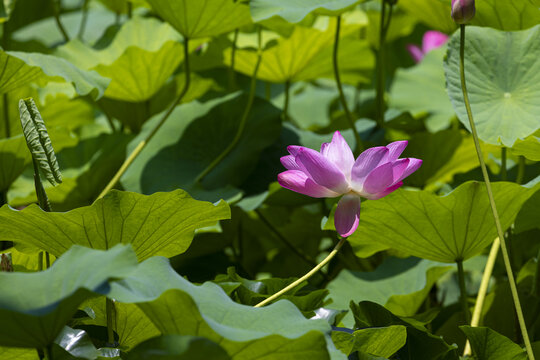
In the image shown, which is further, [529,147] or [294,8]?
[294,8]

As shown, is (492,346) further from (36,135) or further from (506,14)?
(506,14)

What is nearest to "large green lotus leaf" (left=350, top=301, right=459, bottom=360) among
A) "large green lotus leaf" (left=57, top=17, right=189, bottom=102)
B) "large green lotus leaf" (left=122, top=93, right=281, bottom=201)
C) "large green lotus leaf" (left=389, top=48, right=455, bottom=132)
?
"large green lotus leaf" (left=122, top=93, right=281, bottom=201)

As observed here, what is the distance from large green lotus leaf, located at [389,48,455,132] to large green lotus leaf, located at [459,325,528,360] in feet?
2.89

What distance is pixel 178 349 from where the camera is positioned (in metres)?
0.54

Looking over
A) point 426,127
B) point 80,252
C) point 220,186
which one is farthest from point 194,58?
point 80,252

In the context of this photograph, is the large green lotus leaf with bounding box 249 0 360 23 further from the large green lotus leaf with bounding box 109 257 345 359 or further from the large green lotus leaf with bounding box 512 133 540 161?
the large green lotus leaf with bounding box 109 257 345 359

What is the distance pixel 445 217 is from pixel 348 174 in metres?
0.19

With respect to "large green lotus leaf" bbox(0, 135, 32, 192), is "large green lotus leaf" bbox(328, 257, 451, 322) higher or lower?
lower

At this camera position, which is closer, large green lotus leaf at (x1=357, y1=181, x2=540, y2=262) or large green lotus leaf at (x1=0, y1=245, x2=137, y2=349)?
large green lotus leaf at (x1=0, y1=245, x2=137, y2=349)

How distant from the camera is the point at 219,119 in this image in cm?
142

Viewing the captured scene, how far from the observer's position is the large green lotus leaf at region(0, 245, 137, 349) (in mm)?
513

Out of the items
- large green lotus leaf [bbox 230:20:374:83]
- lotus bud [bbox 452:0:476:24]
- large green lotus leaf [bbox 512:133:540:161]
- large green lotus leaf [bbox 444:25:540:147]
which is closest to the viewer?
lotus bud [bbox 452:0:476:24]

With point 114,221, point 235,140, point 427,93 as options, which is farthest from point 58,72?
point 427,93

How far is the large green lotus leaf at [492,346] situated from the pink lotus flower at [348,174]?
0.59 ft
